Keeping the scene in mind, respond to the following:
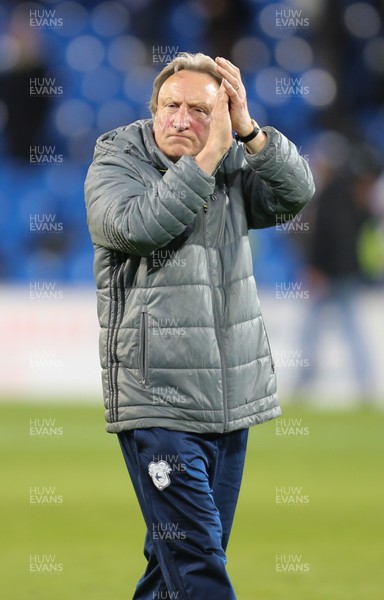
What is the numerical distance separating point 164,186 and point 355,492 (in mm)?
4346

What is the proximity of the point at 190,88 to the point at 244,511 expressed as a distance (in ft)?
12.3

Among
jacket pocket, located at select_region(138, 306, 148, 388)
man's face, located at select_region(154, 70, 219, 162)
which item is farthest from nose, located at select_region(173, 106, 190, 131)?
jacket pocket, located at select_region(138, 306, 148, 388)

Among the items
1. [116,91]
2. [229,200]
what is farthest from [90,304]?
[229,200]

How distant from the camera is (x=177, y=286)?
3646mm

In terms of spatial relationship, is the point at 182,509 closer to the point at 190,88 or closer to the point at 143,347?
the point at 143,347

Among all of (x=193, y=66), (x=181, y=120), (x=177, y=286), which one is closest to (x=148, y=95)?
(x=193, y=66)

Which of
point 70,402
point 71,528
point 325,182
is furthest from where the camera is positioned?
point 325,182

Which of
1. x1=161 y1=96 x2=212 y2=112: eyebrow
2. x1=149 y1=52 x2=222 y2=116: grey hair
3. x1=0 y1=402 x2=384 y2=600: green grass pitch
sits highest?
x1=149 y1=52 x2=222 y2=116: grey hair

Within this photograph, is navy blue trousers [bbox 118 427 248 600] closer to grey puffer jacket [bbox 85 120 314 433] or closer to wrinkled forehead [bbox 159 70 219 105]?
grey puffer jacket [bbox 85 120 314 433]

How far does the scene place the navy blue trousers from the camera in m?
3.55

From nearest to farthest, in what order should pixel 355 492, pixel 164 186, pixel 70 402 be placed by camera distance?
1. pixel 164 186
2. pixel 355 492
3. pixel 70 402

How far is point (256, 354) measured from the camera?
12.5 ft

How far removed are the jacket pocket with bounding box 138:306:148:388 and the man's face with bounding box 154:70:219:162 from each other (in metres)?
0.55

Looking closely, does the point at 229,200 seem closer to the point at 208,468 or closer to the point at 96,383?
the point at 208,468
